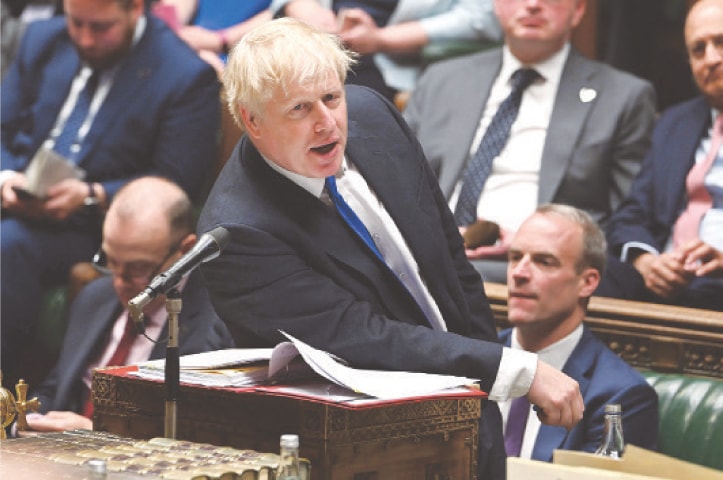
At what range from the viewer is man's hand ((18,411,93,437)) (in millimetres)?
3498

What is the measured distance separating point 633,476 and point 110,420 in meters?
1.02

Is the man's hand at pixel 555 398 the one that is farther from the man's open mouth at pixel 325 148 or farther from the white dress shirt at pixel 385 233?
the man's open mouth at pixel 325 148

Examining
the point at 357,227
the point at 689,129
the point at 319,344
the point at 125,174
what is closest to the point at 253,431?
the point at 319,344

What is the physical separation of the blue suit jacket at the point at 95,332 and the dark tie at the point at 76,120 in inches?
32.2

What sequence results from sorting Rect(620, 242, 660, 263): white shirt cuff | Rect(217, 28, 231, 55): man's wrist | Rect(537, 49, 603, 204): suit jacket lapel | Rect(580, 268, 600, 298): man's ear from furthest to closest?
Rect(217, 28, 231, 55): man's wrist
Rect(537, 49, 603, 204): suit jacket lapel
Rect(620, 242, 660, 263): white shirt cuff
Rect(580, 268, 600, 298): man's ear

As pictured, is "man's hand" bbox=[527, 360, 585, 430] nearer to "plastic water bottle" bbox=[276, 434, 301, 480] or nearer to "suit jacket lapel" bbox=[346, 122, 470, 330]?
"suit jacket lapel" bbox=[346, 122, 470, 330]

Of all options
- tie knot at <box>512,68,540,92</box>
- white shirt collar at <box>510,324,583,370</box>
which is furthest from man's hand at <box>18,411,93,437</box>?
tie knot at <box>512,68,540,92</box>

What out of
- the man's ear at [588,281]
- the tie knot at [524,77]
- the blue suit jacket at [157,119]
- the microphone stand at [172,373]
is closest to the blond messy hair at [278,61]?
the microphone stand at [172,373]

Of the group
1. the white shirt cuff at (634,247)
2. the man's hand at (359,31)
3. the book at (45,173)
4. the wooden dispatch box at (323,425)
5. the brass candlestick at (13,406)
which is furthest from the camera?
the man's hand at (359,31)

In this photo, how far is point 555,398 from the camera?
2365mm

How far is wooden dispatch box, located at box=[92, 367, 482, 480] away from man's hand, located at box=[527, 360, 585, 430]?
14 centimetres

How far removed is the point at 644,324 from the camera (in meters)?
3.55

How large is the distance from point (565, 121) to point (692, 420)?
3.99 feet

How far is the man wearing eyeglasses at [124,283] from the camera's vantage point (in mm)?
3754
